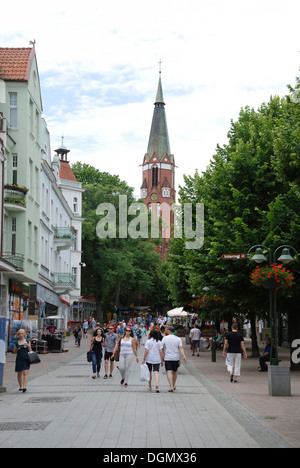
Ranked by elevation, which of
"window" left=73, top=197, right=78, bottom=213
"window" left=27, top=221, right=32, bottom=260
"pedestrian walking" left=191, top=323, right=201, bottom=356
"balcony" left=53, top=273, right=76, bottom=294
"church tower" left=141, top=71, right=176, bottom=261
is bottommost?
"pedestrian walking" left=191, top=323, right=201, bottom=356

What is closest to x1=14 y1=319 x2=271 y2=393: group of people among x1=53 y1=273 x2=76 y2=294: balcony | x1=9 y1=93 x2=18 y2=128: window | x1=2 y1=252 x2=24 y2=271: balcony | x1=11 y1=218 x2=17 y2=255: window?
x1=2 y1=252 x2=24 y2=271: balcony

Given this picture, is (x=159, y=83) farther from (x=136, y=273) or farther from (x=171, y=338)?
(x=171, y=338)

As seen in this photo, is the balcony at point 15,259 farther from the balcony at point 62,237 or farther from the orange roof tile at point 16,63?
the balcony at point 62,237

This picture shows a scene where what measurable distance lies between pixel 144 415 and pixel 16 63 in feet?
89.6

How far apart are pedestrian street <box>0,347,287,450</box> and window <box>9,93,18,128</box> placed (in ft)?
60.8

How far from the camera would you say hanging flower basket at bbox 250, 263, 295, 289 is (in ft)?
58.1

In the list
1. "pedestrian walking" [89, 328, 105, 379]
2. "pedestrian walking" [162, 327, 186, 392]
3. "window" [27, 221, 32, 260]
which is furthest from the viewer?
"window" [27, 221, 32, 260]

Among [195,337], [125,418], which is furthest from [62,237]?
[125,418]

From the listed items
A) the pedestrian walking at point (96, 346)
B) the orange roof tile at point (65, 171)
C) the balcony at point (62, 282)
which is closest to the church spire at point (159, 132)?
the orange roof tile at point (65, 171)

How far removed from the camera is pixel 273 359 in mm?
16906

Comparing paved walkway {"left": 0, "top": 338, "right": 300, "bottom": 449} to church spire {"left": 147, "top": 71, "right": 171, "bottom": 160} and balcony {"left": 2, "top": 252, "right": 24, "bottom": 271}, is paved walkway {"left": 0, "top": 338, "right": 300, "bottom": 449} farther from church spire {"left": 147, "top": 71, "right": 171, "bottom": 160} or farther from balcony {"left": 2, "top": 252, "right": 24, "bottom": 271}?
church spire {"left": 147, "top": 71, "right": 171, "bottom": 160}

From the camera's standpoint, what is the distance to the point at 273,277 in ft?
57.9

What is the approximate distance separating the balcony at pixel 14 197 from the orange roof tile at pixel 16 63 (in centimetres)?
599

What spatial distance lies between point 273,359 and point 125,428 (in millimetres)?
7706
